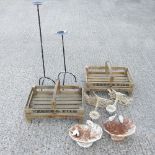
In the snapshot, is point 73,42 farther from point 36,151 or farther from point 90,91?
point 36,151

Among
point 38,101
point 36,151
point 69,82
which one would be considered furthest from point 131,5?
point 36,151

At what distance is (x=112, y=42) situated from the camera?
12.8 feet

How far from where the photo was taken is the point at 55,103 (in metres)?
2.20

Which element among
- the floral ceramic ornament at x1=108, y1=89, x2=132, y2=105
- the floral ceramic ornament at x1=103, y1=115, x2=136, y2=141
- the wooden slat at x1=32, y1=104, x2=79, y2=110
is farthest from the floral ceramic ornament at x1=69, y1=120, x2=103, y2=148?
the floral ceramic ornament at x1=108, y1=89, x2=132, y2=105

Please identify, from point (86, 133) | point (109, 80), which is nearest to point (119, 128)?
point (86, 133)

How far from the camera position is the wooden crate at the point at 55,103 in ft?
7.27

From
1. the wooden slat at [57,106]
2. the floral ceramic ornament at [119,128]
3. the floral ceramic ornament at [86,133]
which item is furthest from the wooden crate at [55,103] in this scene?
the floral ceramic ornament at [119,128]

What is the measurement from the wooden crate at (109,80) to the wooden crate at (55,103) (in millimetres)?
219

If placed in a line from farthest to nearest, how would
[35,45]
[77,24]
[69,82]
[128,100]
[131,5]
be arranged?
[131,5] → [77,24] → [35,45] → [69,82] → [128,100]

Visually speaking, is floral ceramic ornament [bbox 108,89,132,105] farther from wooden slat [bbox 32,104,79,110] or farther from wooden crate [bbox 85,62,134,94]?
wooden slat [bbox 32,104,79,110]

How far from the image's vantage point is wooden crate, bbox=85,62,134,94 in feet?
8.47

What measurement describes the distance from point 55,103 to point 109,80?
675mm

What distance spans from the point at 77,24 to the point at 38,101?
252 centimetres

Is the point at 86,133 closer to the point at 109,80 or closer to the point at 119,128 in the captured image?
the point at 119,128
